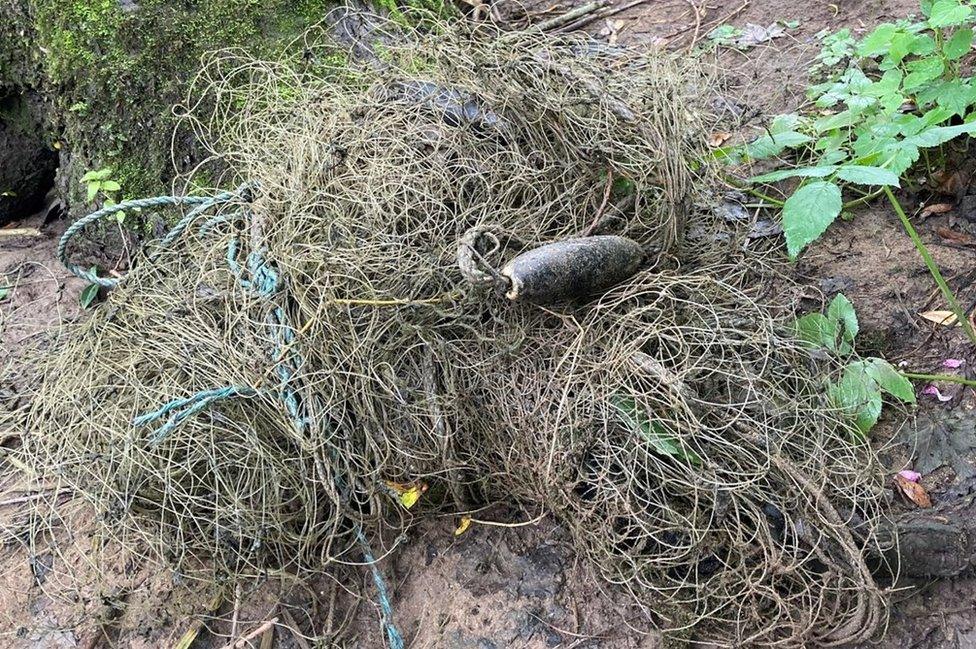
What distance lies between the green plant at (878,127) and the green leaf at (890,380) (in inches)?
12.7

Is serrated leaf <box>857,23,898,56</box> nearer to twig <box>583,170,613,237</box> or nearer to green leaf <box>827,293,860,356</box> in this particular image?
green leaf <box>827,293,860,356</box>

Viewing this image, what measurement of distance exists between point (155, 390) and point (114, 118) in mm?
1475

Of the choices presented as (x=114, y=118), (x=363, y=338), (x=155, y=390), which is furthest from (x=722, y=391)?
(x=114, y=118)

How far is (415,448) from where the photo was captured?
7.75ft

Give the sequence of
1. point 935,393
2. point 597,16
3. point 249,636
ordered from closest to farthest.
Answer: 1. point 249,636
2. point 935,393
3. point 597,16

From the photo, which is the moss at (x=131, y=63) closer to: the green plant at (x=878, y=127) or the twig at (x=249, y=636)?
the twig at (x=249, y=636)

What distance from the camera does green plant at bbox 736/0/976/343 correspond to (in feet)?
7.41

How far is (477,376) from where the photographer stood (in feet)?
7.74

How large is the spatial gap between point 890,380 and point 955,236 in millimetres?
824

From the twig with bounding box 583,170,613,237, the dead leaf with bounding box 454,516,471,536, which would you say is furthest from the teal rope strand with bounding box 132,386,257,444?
the twig with bounding box 583,170,613,237

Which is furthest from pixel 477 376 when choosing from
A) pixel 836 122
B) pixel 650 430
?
pixel 836 122

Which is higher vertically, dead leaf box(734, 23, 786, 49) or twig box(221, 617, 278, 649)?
dead leaf box(734, 23, 786, 49)

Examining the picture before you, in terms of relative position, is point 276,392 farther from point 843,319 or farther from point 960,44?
point 960,44

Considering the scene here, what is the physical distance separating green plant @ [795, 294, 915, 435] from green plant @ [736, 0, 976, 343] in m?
0.28
